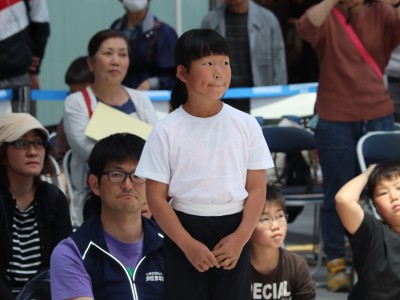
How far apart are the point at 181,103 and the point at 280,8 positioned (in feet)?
30.3

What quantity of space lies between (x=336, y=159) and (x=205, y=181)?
3.39 metres

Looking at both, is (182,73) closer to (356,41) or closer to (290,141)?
(356,41)

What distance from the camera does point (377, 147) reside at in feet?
23.0

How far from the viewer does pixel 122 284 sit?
4395 mm

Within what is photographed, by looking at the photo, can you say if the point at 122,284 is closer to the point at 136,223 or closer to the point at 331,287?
the point at 136,223

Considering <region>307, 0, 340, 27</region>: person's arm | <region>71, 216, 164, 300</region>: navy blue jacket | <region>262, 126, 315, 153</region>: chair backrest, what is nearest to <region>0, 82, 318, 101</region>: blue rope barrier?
<region>262, 126, 315, 153</region>: chair backrest

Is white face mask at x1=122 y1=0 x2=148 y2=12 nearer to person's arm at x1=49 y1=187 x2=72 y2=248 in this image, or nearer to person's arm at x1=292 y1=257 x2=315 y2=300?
person's arm at x1=49 y1=187 x2=72 y2=248

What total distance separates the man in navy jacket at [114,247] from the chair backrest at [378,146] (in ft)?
8.53

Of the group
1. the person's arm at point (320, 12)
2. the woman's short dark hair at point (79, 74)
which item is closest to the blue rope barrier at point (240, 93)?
the woman's short dark hair at point (79, 74)

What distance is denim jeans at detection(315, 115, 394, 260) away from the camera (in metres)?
7.16

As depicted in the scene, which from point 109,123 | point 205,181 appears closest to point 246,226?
point 205,181

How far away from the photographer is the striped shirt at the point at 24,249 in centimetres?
511

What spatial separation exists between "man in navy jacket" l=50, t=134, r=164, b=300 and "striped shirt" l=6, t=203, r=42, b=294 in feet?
2.16

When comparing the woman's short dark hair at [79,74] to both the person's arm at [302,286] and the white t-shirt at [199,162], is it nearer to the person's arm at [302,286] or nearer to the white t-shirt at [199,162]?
the person's arm at [302,286]
